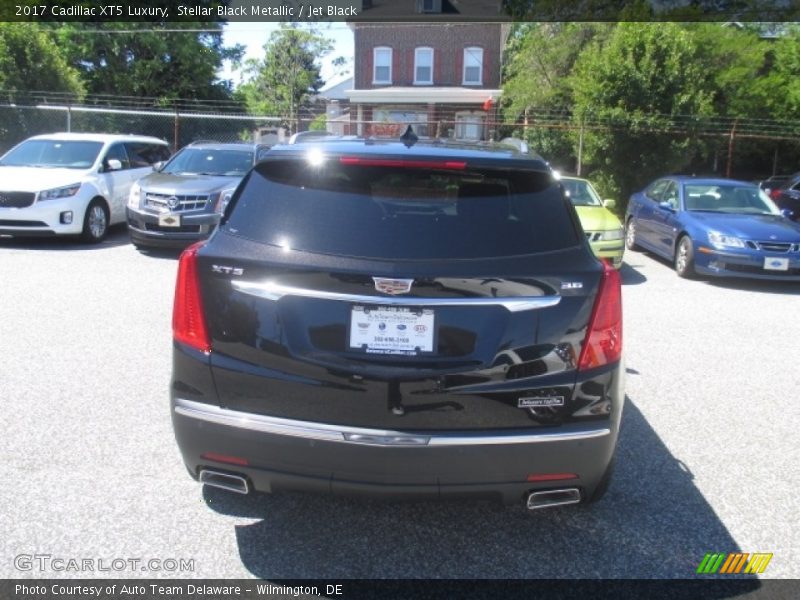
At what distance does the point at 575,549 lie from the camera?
3.31 m

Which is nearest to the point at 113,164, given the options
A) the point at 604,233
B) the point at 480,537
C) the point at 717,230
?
the point at 604,233

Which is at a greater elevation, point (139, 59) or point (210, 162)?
point (139, 59)

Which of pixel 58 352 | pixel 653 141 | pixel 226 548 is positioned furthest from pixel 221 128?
pixel 226 548

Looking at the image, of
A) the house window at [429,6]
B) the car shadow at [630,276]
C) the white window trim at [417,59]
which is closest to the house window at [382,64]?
the white window trim at [417,59]

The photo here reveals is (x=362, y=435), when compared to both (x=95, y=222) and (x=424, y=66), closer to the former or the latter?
(x=95, y=222)

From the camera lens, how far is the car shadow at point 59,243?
11.4 metres

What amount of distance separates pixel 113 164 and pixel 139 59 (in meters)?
26.3

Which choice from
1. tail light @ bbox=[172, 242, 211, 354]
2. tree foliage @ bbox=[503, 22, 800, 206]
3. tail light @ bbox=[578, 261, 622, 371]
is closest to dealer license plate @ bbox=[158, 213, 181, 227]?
tail light @ bbox=[172, 242, 211, 354]

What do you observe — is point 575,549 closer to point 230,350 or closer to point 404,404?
point 404,404

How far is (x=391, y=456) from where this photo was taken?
9.16 feet

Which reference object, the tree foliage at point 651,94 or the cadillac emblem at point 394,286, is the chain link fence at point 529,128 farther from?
the cadillac emblem at point 394,286

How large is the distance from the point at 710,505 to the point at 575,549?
0.91 meters

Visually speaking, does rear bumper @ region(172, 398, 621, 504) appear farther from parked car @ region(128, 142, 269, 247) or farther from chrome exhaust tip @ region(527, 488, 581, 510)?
parked car @ region(128, 142, 269, 247)

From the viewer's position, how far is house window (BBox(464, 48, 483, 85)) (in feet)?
121
